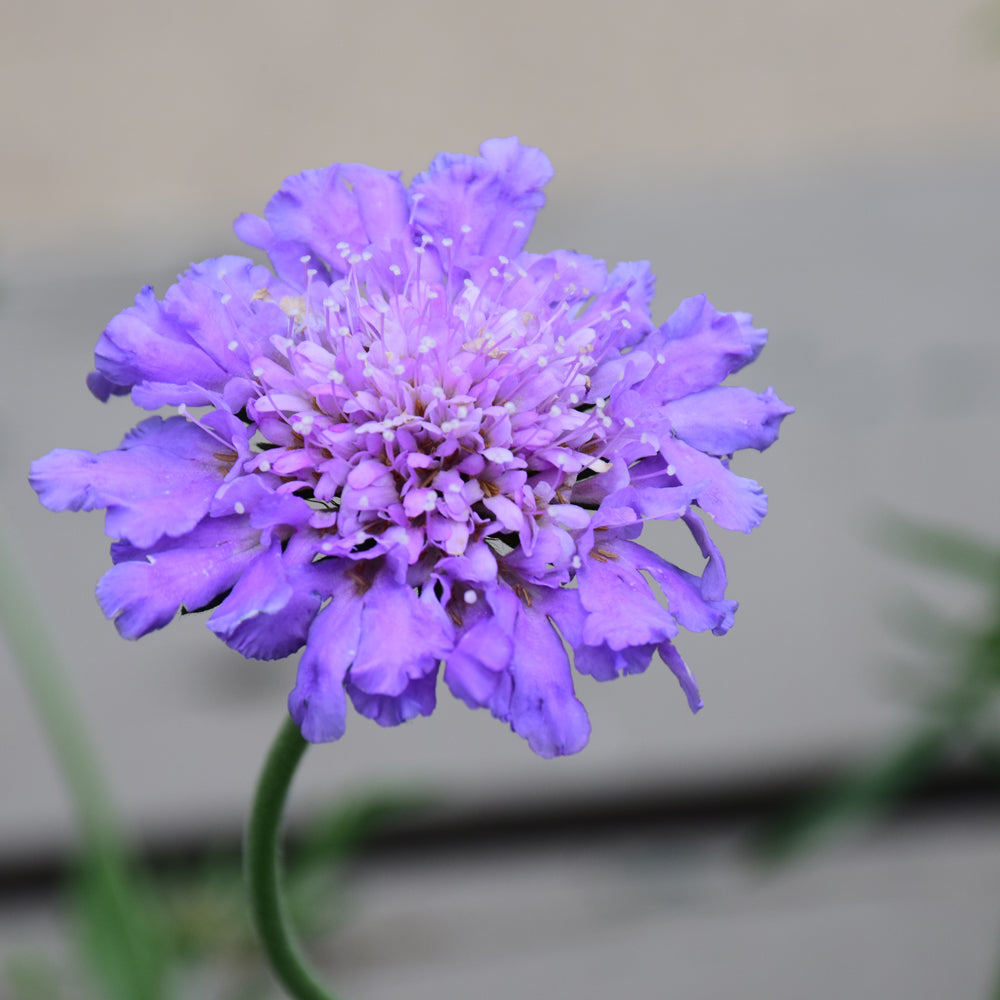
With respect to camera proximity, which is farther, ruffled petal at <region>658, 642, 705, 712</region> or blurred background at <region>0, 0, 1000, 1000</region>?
blurred background at <region>0, 0, 1000, 1000</region>

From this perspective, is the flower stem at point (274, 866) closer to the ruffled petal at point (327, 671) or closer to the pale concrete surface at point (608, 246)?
the ruffled petal at point (327, 671)

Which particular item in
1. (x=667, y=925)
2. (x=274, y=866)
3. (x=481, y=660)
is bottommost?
(x=667, y=925)

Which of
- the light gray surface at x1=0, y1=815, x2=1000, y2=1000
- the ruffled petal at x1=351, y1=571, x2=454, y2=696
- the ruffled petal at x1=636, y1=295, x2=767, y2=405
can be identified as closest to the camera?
the ruffled petal at x1=351, y1=571, x2=454, y2=696

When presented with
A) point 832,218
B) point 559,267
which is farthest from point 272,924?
point 832,218

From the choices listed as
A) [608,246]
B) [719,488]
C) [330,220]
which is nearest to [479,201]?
[330,220]

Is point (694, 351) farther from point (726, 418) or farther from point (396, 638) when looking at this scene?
point (396, 638)

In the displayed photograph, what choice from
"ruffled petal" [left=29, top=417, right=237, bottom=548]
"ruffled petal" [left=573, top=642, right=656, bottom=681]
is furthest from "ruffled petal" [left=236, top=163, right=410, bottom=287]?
"ruffled petal" [left=573, top=642, right=656, bottom=681]

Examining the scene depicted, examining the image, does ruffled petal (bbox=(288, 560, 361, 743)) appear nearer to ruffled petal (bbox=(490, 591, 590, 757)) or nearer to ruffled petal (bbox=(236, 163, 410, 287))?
ruffled petal (bbox=(490, 591, 590, 757))
